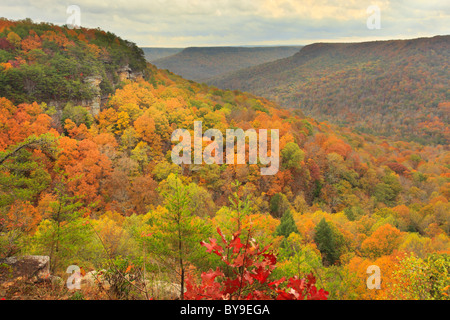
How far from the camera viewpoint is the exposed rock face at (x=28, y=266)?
7.99m

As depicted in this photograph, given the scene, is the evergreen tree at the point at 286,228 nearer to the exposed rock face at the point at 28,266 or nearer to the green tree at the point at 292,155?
the exposed rock face at the point at 28,266

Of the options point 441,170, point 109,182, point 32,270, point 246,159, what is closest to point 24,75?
point 109,182

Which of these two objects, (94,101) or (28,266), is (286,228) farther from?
(94,101)

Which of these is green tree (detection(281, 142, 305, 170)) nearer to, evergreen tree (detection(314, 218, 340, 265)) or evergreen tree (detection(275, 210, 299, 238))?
evergreen tree (detection(314, 218, 340, 265))

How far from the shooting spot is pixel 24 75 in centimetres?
3906

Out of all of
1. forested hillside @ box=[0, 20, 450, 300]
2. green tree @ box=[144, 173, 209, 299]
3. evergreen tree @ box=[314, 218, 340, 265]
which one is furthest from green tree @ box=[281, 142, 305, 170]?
green tree @ box=[144, 173, 209, 299]
